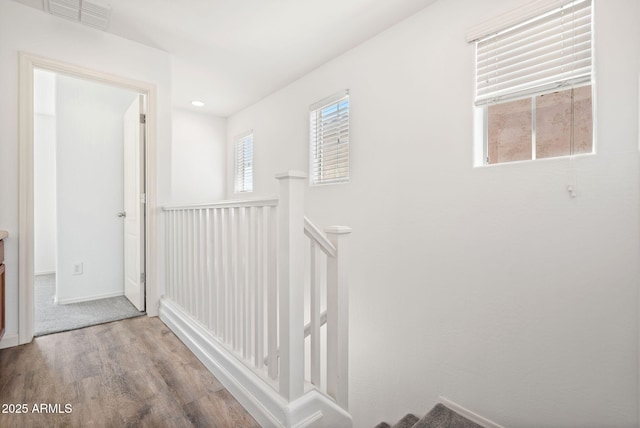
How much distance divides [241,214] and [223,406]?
0.97 m

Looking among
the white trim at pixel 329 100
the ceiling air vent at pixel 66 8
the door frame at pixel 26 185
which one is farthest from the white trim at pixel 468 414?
the ceiling air vent at pixel 66 8

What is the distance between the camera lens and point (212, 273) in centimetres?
195

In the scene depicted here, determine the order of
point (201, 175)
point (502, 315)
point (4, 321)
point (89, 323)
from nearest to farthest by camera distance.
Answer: point (502, 315), point (4, 321), point (89, 323), point (201, 175)

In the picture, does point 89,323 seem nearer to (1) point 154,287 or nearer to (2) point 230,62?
(1) point 154,287

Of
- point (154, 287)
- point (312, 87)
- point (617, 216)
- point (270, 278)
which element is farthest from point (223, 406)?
point (312, 87)

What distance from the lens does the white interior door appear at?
2.83 metres

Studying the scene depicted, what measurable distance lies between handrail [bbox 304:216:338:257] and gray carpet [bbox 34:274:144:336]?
6.95 ft

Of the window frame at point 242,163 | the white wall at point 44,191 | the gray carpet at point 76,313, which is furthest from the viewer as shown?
the white wall at point 44,191

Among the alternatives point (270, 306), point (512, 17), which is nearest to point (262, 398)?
point (270, 306)

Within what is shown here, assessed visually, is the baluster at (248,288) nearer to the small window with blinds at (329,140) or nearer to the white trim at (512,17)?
the small window with blinds at (329,140)

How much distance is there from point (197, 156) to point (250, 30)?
2536 mm

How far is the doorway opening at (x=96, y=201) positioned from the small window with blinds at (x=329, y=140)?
5.33 ft

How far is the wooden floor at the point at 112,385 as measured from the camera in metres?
1.44

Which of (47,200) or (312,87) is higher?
(312,87)
